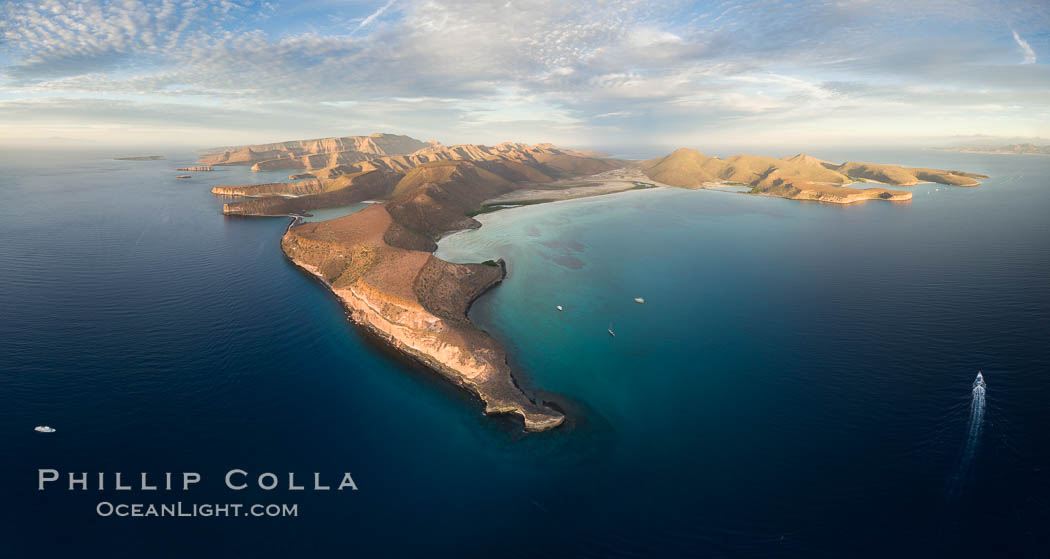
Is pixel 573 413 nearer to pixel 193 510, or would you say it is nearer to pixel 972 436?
pixel 193 510

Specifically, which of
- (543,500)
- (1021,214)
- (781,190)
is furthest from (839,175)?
(543,500)

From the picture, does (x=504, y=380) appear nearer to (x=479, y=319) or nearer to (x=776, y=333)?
(x=479, y=319)

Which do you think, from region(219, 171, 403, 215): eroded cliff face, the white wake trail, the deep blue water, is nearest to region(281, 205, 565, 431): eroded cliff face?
the deep blue water

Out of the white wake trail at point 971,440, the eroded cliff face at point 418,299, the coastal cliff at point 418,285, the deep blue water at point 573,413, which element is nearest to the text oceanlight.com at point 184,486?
the deep blue water at point 573,413

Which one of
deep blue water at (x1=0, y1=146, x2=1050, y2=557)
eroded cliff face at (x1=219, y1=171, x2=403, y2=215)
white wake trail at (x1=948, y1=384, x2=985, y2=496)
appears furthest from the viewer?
eroded cliff face at (x1=219, y1=171, x2=403, y2=215)

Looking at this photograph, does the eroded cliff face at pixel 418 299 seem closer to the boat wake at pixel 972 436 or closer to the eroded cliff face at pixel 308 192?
the boat wake at pixel 972 436

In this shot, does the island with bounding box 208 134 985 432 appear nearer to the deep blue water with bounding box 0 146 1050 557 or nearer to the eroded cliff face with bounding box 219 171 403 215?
the eroded cliff face with bounding box 219 171 403 215
